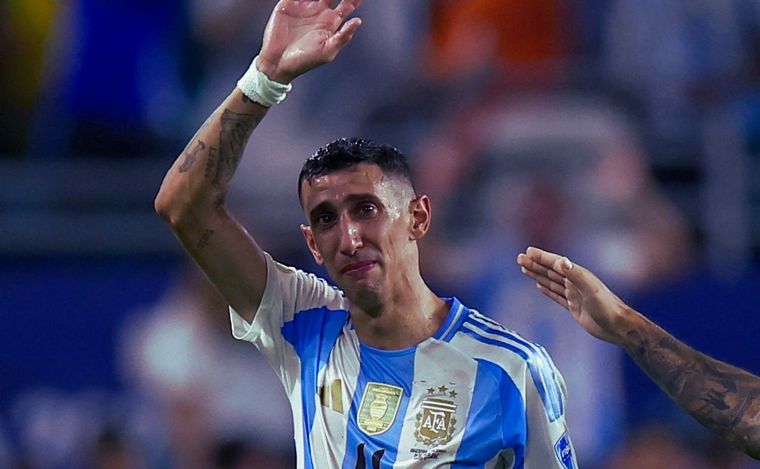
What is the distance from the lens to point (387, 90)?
27.2 ft

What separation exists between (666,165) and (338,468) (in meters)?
4.55

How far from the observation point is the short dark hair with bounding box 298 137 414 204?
14.6ft

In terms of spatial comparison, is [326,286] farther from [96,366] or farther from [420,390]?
[96,366]

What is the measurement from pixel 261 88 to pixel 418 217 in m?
0.69

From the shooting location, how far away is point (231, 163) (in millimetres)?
4406

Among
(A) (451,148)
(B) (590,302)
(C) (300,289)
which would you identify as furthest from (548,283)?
(A) (451,148)

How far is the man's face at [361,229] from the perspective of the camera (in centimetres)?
435

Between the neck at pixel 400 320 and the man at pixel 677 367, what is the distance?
576 millimetres

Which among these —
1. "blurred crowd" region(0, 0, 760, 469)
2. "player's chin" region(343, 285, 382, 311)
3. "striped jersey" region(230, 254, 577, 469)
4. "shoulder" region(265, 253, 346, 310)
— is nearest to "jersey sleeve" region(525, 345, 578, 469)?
"striped jersey" region(230, 254, 577, 469)

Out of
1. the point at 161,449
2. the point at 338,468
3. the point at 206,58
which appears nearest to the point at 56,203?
the point at 206,58

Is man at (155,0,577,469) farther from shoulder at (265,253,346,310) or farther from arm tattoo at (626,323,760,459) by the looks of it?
arm tattoo at (626,323,760,459)

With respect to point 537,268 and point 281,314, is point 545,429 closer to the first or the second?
point 537,268

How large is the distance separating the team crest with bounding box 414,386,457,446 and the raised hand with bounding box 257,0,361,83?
108 centimetres

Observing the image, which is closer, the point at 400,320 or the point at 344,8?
the point at 344,8
